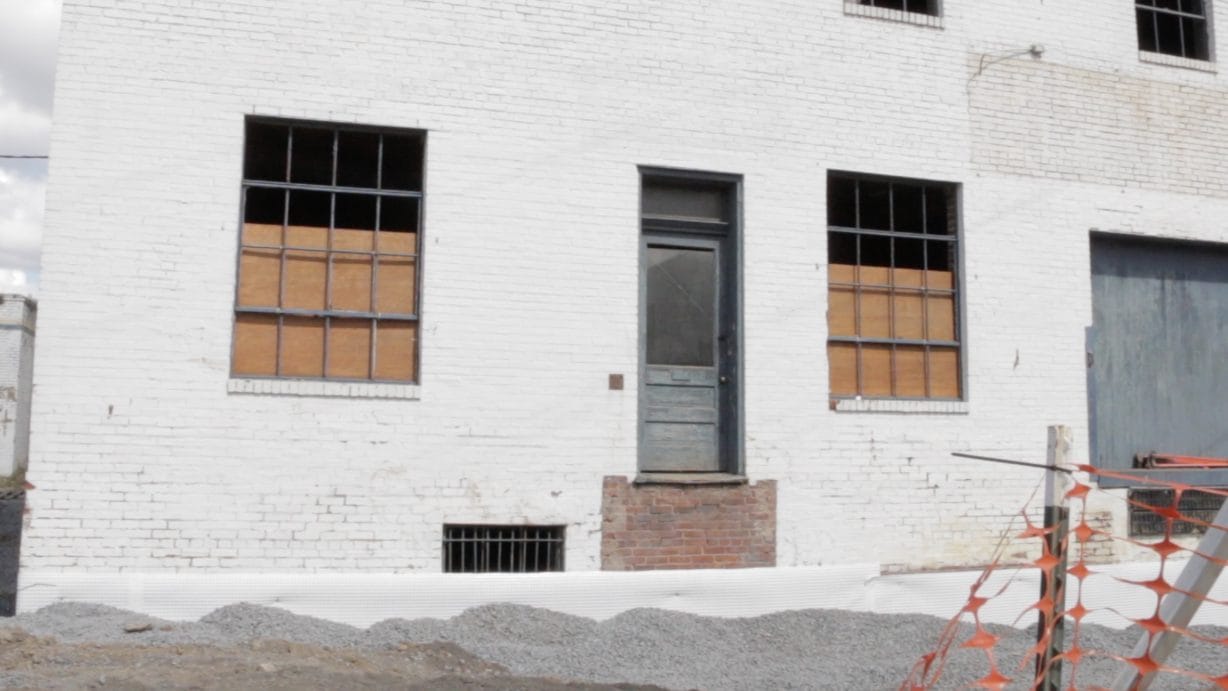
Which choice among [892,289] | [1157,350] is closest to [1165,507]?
[1157,350]

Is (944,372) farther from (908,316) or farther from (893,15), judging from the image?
(893,15)

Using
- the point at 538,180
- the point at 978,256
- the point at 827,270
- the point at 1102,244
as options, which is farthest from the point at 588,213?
the point at 1102,244

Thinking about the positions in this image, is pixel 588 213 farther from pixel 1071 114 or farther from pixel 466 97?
pixel 1071 114

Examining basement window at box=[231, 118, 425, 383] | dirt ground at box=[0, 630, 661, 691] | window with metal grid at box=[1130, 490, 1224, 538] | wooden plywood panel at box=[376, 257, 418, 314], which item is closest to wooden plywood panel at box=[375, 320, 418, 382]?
basement window at box=[231, 118, 425, 383]

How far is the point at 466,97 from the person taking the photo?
8078mm

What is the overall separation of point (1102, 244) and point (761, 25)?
3.80m

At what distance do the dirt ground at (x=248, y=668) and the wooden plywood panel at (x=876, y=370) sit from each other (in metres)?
3.80

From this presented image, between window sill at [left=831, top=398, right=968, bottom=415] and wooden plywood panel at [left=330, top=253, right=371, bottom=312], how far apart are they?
3773mm

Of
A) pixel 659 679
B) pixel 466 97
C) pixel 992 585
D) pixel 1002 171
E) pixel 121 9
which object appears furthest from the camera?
pixel 1002 171

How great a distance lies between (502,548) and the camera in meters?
7.96

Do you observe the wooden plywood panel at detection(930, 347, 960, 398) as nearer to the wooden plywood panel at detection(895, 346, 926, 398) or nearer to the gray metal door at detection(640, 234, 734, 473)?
the wooden plywood panel at detection(895, 346, 926, 398)

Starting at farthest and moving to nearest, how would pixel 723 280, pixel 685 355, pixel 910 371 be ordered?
pixel 910 371 < pixel 723 280 < pixel 685 355

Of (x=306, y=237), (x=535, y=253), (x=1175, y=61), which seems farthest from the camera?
(x=1175, y=61)

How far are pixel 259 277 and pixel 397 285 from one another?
971mm
